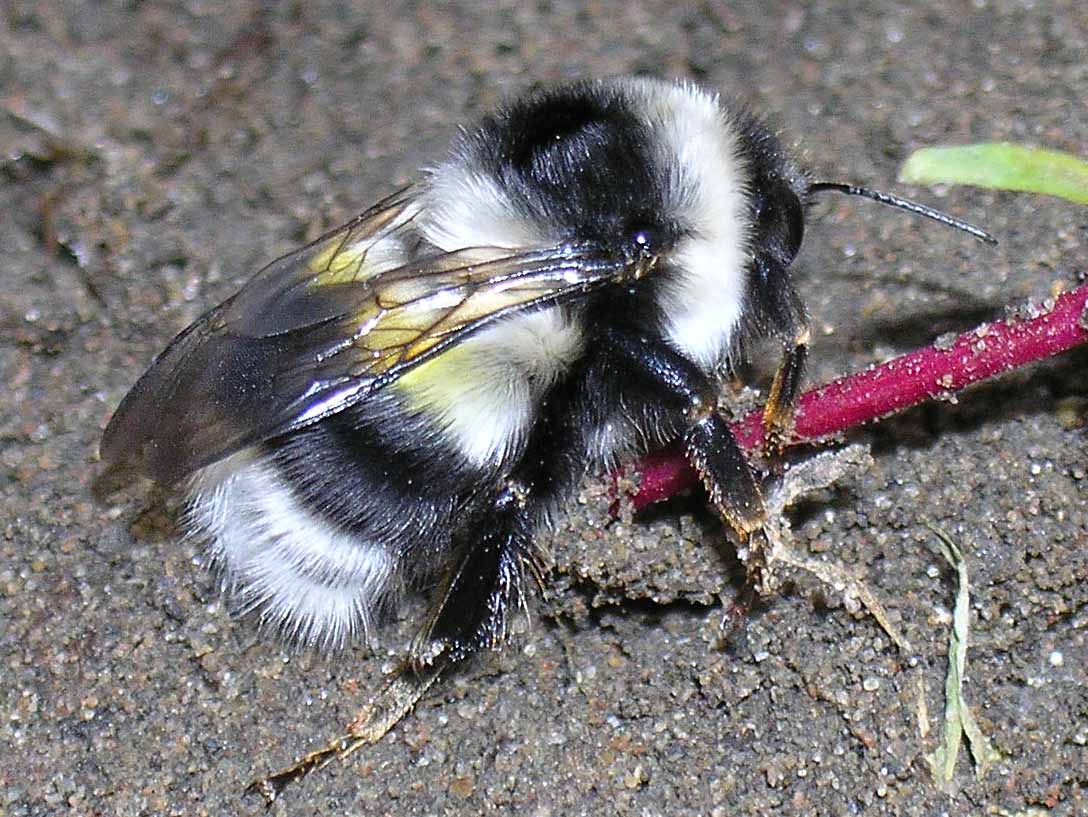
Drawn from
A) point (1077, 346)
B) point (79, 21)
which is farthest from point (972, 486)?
point (79, 21)

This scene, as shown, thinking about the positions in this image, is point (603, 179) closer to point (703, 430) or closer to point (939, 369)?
point (703, 430)

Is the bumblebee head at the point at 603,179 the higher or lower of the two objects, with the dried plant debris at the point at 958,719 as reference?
higher

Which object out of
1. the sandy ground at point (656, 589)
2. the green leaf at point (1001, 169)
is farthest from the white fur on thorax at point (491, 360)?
the green leaf at point (1001, 169)

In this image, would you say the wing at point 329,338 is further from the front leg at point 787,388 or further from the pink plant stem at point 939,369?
the pink plant stem at point 939,369

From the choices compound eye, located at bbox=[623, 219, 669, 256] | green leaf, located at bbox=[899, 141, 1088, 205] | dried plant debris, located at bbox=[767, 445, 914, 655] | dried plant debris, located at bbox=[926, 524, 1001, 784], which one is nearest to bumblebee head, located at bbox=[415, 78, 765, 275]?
compound eye, located at bbox=[623, 219, 669, 256]

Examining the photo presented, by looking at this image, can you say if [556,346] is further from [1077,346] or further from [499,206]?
[1077,346]

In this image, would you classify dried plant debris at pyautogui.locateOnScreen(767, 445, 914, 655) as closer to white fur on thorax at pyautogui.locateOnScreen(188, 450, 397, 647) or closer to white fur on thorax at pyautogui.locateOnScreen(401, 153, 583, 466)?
white fur on thorax at pyautogui.locateOnScreen(401, 153, 583, 466)

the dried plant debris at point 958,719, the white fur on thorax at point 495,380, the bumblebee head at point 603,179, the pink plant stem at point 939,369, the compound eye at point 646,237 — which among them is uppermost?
the bumblebee head at point 603,179
